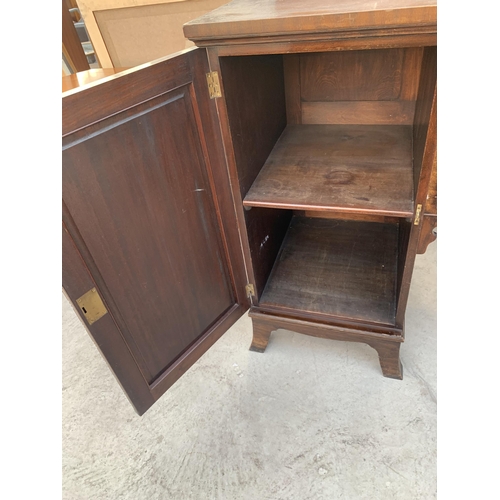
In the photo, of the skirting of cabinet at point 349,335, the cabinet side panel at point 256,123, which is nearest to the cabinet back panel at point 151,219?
the cabinet side panel at point 256,123

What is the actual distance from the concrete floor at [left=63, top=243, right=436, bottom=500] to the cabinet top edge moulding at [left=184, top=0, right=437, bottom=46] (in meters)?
1.10

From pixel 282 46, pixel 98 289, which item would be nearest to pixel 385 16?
pixel 282 46

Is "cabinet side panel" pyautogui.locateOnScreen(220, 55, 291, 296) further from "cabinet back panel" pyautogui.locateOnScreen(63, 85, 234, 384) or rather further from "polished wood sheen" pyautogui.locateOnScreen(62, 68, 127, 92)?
"polished wood sheen" pyautogui.locateOnScreen(62, 68, 127, 92)

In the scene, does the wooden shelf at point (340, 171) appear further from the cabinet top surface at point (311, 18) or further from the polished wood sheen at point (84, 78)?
the polished wood sheen at point (84, 78)

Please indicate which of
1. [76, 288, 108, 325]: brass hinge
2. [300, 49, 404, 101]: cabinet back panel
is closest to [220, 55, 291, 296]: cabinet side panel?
[300, 49, 404, 101]: cabinet back panel

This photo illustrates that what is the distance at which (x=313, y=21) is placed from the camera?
0.70 metres

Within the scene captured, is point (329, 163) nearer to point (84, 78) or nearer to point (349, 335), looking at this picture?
point (349, 335)

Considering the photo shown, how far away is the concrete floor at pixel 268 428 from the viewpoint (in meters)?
1.10

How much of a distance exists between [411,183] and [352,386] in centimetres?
75

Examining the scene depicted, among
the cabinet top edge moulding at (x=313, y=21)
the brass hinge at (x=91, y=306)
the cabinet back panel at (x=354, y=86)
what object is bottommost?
the brass hinge at (x=91, y=306)

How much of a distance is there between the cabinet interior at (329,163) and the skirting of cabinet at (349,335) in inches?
1.7

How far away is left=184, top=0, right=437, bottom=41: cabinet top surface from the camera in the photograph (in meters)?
0.65

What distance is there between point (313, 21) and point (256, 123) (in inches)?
15.7

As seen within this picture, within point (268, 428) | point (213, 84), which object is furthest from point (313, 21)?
point (268, 428)
